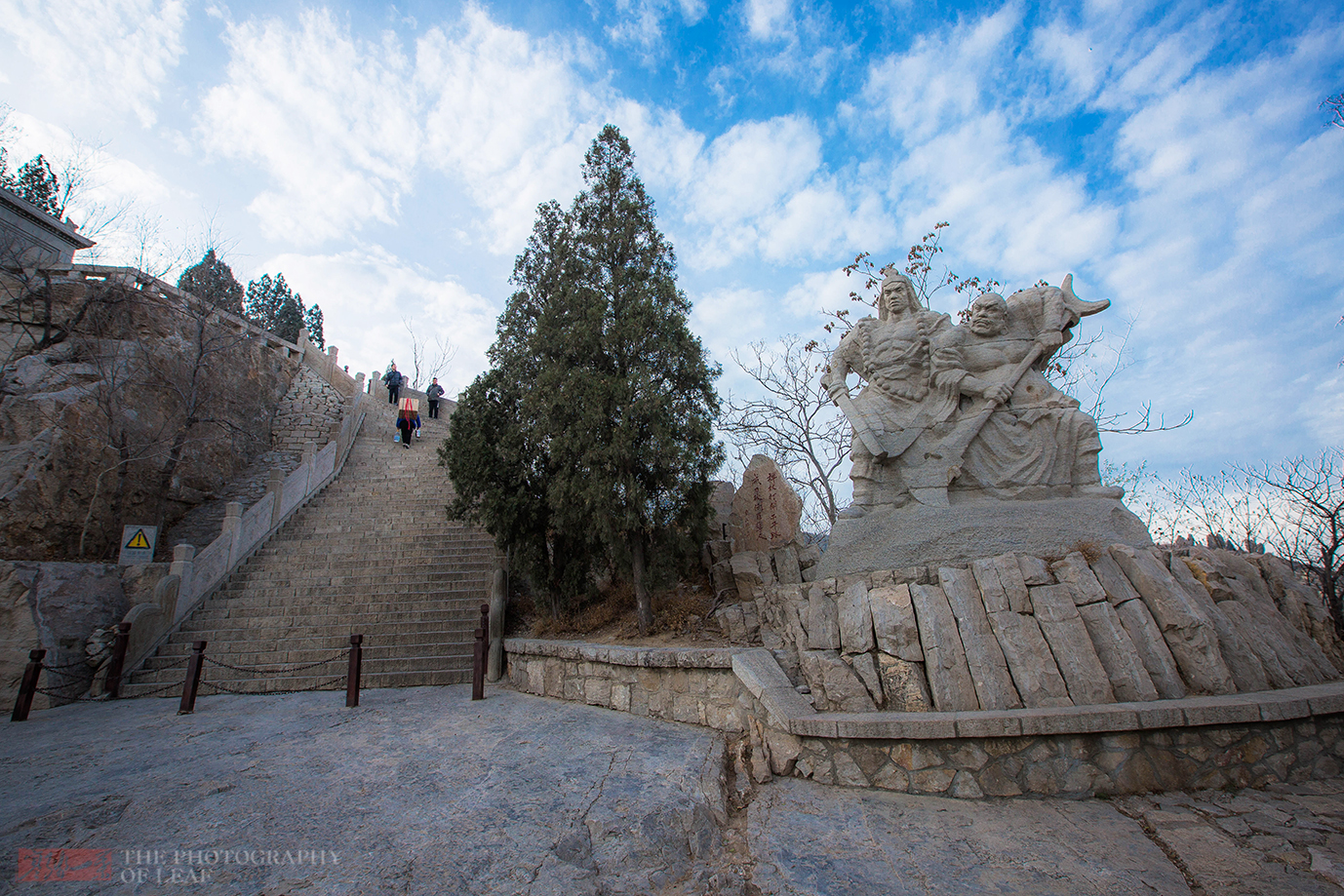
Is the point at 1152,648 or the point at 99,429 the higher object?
the point at 99,429

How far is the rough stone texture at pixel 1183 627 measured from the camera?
4.32 meters

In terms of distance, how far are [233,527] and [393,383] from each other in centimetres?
1278

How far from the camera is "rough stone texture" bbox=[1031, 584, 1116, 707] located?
4.30 m

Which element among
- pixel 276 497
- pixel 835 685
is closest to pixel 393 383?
pixel 276 497

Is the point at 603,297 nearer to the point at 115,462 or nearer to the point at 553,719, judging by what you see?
the point at 553,719

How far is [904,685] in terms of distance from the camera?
4.61 metres

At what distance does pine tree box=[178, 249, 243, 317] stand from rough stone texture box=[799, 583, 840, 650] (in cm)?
1717

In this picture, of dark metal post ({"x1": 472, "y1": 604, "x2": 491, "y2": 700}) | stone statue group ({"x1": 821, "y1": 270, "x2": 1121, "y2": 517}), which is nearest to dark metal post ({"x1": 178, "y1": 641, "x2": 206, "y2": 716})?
dark metal post ({"x1": 472, "y1": 604, "x2": 491, "y2": 700})

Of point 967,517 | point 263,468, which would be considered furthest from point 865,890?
point 263,468

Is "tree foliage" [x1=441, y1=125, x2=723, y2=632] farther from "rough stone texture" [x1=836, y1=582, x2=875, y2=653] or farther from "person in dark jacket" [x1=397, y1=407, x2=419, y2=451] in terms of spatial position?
"person in dark jacket" [x1=397, y1=407, x2=419, y2=451]

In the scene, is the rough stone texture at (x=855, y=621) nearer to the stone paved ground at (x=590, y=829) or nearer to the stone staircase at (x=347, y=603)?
the stone paved ground at (x=590, y=829)

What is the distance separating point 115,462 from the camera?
1338 centimetres

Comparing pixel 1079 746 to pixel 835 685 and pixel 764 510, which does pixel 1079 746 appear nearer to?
pixel 835 685

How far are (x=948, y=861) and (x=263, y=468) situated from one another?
21272 millimetres
